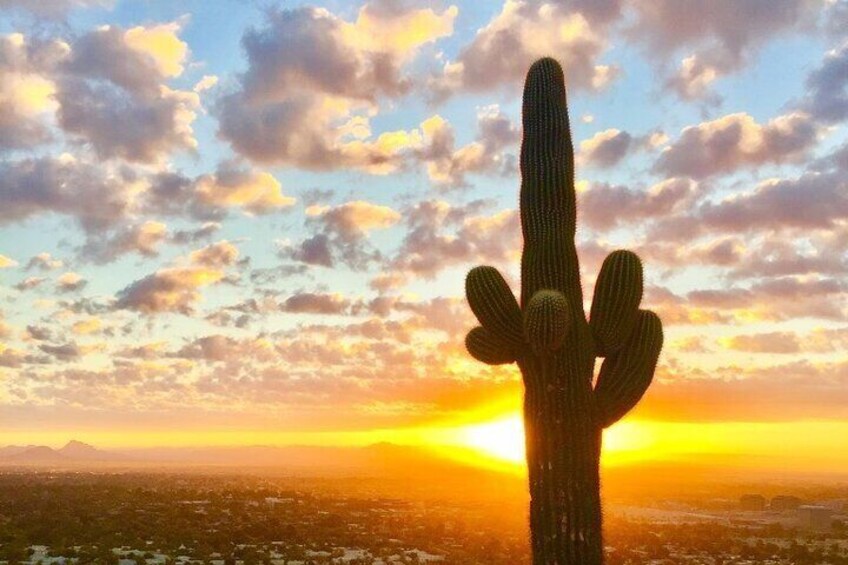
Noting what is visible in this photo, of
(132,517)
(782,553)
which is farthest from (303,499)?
(782,553)

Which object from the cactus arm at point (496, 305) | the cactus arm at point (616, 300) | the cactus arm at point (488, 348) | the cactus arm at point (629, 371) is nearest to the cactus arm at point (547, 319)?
the cactus arm at point (496, 305)

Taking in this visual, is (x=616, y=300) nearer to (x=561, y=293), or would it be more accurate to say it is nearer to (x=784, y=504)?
(x=561, y=293)

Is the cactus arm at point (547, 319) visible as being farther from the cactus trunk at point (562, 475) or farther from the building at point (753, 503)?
the building at point (753, 503)

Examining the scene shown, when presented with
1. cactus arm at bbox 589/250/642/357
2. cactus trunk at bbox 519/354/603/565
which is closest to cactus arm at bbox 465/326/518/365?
cactus trunk at bbox 519/354/603/565

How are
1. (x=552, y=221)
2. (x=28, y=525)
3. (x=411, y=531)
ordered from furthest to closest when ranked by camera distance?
(x=411, y=531)
(x=28, y=525)
(x=552, y=221)

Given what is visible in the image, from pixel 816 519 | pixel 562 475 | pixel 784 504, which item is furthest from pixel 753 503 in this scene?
pixel 562 475

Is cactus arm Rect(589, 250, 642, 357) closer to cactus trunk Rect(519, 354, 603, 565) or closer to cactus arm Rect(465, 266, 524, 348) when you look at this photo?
cactus trunk Rect(519, 354, 603, 565)

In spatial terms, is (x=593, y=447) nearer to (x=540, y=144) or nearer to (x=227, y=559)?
(x=540, y=144)
